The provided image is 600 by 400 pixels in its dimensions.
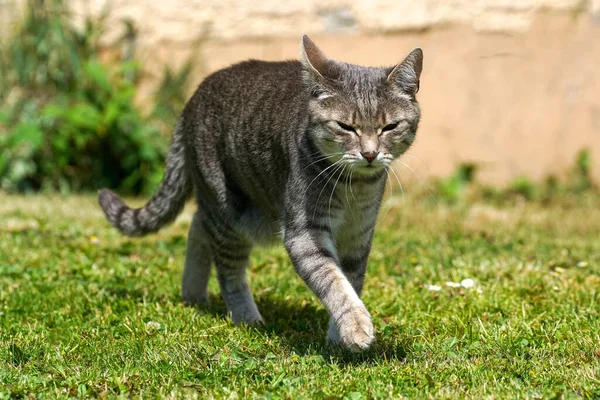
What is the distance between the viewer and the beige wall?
30.0 ft

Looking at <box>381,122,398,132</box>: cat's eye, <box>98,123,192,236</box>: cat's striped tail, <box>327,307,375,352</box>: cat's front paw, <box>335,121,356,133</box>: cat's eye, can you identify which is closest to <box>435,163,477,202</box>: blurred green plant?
<box>98,123,192,236</box>: cat's striped tail

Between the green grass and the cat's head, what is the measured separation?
36.9 inches

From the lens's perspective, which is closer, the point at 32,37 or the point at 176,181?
the point at 176,181

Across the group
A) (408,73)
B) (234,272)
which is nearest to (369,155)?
(408,73)

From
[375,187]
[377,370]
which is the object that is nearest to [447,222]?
[375,187]

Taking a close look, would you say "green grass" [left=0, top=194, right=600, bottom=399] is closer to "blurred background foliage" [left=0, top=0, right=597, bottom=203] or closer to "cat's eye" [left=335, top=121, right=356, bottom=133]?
"cat's eye" [left=335, top=121, right=356, bottom=133]

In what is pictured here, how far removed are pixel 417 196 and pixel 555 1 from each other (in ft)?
8.40

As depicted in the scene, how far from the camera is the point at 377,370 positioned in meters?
3.68

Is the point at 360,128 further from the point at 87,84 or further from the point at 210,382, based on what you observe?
the point at 87,84

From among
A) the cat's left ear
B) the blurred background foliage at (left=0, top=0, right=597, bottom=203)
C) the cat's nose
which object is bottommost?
the blurred background foliage at (left=0, top=0, right=597, bottom=203)

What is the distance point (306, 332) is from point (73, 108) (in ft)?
17.3

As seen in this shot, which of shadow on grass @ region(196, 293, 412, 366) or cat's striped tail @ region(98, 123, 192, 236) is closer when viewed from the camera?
shadow on grass @ region(196, 293, 412, 366)

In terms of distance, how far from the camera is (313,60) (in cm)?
411

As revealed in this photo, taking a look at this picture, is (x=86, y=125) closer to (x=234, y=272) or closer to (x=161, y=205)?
(x=161, y=205)
